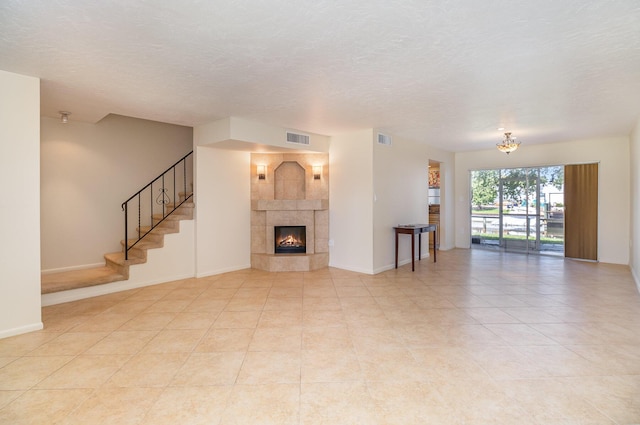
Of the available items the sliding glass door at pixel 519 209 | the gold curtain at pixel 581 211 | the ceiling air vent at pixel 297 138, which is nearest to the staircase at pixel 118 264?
the ceiling air vent at pixel 297 138

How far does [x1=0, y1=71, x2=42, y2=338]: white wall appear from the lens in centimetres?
327

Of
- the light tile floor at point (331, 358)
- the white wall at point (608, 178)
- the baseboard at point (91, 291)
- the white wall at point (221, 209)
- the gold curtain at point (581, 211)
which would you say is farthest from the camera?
the gold curtain at point (581, 211)

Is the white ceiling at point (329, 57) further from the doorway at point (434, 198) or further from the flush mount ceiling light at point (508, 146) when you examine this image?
the doorway at point (434, 198)

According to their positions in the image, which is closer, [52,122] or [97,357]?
[97,357]

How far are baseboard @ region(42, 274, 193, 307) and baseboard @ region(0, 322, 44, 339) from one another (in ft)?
3.05

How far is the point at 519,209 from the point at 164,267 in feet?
26.5

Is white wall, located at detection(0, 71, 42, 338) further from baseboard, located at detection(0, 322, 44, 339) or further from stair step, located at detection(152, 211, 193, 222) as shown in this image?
stair step, located at detection(152, 211, 193, 222)

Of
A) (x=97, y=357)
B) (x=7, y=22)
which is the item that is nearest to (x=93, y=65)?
(x=7, y=22)

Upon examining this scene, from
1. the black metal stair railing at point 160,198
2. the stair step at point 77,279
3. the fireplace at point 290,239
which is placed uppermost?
the black metal stair railing at point 160,198

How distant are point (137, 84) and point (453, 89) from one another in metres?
3.56

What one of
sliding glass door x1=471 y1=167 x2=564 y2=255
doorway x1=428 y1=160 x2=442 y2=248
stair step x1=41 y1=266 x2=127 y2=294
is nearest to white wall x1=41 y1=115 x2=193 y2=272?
stair step x1=41 y1=266 x2=127 y2=294

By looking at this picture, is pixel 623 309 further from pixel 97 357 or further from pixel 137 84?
pixel 137 84

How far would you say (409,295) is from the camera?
15.1 ft

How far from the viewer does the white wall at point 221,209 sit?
5.79 m
